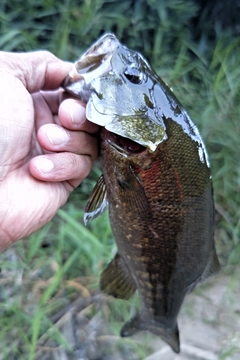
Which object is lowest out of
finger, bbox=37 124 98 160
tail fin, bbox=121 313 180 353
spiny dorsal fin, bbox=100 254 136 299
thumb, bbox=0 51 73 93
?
tail fin, bbox=121 313 180 353

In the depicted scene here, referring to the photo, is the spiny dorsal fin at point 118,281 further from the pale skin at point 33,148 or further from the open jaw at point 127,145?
the open jaw at point 127,145

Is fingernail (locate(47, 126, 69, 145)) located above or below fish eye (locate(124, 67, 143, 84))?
below

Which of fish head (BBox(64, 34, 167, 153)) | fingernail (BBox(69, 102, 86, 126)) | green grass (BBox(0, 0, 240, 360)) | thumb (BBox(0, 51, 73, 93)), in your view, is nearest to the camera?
fish head (BBox(64, 34, 167, 153))

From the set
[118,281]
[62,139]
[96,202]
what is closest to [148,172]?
[96,202]

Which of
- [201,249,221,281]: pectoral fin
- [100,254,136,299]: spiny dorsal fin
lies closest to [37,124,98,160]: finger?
[100,254,136,299]: spiny dorsal fin

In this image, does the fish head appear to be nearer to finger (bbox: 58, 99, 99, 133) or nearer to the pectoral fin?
finger (bbox: 58, 99, 99, 133)

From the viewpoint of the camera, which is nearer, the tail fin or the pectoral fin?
the pectoral fin

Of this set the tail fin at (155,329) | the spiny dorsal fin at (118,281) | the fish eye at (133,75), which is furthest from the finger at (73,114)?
the tail fin at (155,329)

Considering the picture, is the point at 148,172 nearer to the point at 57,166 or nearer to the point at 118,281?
the point at 57,166

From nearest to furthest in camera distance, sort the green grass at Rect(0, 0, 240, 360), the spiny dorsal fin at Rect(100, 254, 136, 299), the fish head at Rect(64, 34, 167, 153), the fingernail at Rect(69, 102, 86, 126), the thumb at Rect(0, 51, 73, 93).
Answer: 1. the fish head at Rect(64, 34, 167, 153)
2. the fingernail at Rect(69, 102, 86, 126)
3. the thumb at Rect(0, 51, 73, 93)
4. the spiny dorsal fin at Rect(100, 254, 136, 299)
5. the green grass at Rect(0, 0, 240, 360)
